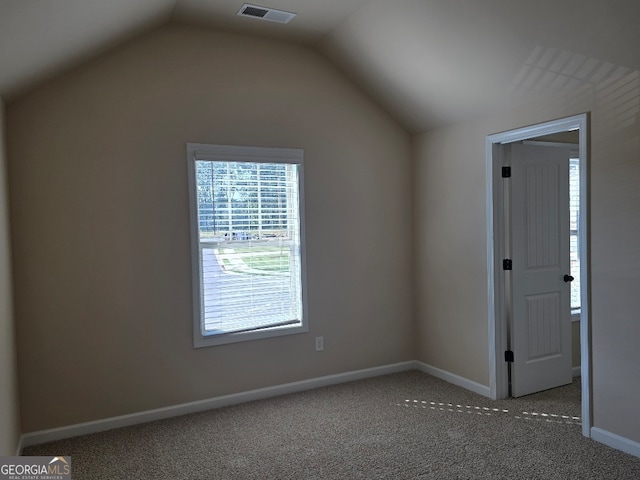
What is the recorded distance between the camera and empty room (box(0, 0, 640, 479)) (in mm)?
2957

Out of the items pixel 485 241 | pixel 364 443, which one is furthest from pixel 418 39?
pixel 364 443

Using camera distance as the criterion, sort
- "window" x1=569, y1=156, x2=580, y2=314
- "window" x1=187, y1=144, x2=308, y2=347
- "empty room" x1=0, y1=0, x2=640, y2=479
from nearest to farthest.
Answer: "empty room" x1=0, y1=0, x2=640, y2=479 → "window" x1=187, y1=144, x2=308, y2=347 → "window" x1=569, y1=156, x2=580, y2=314

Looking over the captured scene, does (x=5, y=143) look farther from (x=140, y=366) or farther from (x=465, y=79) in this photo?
(x=465, y=79)

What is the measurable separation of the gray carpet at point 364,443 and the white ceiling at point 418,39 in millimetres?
2263

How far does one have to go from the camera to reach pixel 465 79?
3.63 metres

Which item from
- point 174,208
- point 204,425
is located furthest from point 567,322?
point 174,208

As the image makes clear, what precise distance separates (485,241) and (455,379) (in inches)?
49.5

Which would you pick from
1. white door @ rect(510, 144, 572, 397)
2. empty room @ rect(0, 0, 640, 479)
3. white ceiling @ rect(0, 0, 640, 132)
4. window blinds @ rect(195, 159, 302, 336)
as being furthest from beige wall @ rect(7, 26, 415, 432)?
white door @ rect(510, 144, 572, 397)

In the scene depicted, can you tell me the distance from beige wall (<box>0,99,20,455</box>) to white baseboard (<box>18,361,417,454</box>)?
0.80 feet

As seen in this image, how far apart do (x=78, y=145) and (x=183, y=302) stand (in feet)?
4.39

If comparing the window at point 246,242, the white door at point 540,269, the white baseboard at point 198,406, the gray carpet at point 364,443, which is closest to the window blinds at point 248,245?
the window at point 246,242

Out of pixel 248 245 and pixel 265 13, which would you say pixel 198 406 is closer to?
pixel 248 245

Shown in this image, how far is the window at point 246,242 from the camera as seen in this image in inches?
151

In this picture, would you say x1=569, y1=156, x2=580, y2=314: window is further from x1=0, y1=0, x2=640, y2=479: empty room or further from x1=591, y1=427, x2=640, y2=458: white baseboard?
x1=591, y1=427, x2=640, y2=458: white baseboard
